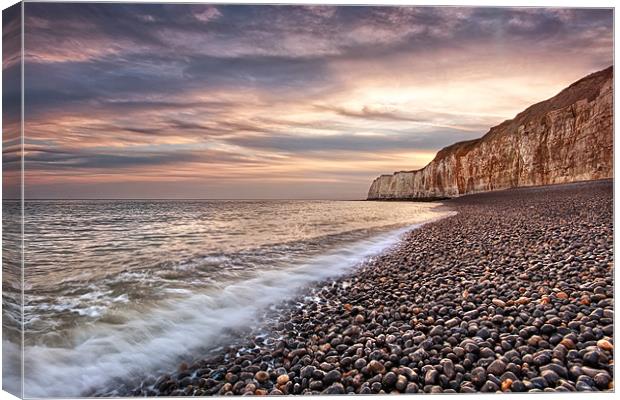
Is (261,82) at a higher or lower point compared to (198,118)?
higher

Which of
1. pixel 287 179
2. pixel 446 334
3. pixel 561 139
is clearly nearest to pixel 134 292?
pixel 287 179

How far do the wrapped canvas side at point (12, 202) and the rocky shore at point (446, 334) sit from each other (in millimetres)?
1328

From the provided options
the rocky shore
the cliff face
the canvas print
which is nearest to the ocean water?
the canvas print

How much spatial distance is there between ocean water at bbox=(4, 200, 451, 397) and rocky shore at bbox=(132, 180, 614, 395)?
39cm

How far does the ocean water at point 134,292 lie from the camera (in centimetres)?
294

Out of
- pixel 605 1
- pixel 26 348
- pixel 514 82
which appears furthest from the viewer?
pixel 514 82

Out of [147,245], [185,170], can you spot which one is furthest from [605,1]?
[147,245]

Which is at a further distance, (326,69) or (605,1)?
(326,69)

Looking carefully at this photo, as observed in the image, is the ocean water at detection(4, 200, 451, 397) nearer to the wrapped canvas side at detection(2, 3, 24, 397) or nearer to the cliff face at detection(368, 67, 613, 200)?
the wrapped canvas side at detection(2, 3, 24, 397)

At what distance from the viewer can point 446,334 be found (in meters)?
2.76

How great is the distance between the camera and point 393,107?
4.16 meters

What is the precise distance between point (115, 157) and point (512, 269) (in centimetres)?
475

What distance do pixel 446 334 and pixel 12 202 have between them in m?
3.92

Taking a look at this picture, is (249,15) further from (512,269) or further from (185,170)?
(512,269)
